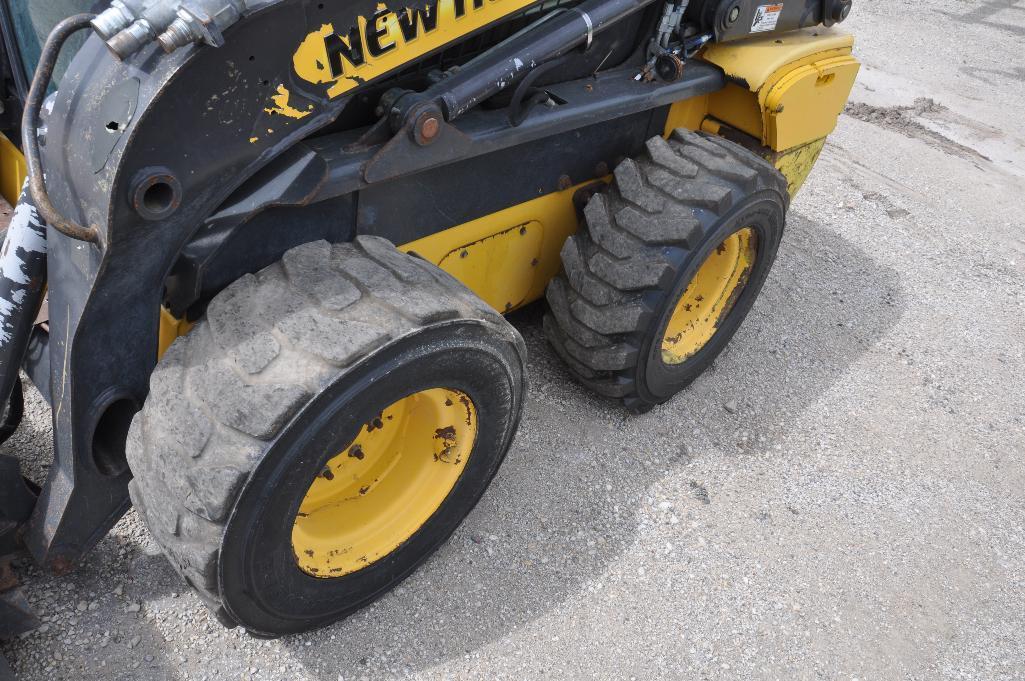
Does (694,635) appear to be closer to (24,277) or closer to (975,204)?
(24,277)

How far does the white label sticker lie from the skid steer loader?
0.02 meters

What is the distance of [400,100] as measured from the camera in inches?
86.3

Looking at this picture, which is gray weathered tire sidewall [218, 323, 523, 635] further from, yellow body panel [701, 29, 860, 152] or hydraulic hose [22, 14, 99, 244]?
yellow body panel [701, 29, 860, 152]

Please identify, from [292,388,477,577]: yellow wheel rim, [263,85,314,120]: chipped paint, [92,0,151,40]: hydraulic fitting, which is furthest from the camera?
[292,388,477,577]: yellow wheel rim

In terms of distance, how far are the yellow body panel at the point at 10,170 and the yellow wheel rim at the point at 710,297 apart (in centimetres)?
218

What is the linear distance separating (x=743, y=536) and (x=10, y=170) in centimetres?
254

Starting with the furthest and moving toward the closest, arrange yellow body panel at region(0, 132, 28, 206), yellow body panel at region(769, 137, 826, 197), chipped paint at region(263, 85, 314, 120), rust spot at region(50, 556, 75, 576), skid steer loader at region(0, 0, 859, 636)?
yellow body panel at region(769, 137, 826, 197), yellow body panel at region(0, 132, 28, 206), rust spot at region(50, 556, 75, 576), chipped paint at region(263, 85, 314, 120), skid steer loader at region(0, 0, 859, 636)

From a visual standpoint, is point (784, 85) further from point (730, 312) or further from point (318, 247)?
point (318, 247)

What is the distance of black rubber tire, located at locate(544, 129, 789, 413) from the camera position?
2752 millimetres

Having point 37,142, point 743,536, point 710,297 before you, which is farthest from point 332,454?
point 710,297

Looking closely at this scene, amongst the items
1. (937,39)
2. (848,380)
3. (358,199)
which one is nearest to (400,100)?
(358,199)

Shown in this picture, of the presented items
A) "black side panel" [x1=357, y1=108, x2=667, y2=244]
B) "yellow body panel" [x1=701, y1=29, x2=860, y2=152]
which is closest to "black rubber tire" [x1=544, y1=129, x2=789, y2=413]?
"black side panel" [x1=357, y1=108, x2=667, y2=244]

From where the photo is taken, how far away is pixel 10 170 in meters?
2.47

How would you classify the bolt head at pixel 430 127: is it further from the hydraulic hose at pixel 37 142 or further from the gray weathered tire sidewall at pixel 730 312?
the gray weathered tire sidewall at pixel 730 312
